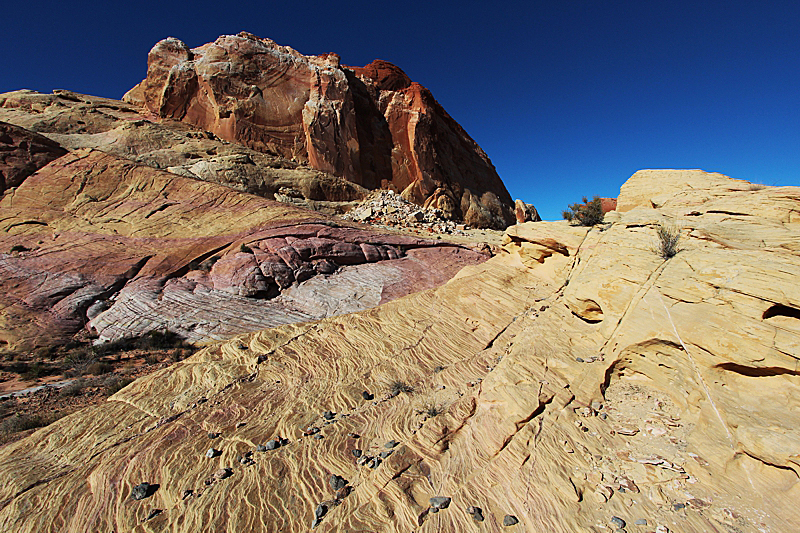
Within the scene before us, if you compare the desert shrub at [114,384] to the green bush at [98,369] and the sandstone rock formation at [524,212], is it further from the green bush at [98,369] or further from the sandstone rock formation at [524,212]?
the sandstone rock formation at [524,212]

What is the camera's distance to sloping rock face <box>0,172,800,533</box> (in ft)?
11.8

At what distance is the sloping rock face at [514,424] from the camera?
360 centimetres

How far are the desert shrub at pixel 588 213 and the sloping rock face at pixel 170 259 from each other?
23.8 feet

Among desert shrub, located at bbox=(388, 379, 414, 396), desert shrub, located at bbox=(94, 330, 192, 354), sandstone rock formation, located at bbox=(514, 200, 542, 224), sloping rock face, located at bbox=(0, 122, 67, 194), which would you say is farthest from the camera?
sandstone rock formation, located at bbox=(514, 200, 542, 224)

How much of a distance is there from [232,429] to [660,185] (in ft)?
37.5

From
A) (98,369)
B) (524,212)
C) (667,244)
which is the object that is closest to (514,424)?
(667,244)

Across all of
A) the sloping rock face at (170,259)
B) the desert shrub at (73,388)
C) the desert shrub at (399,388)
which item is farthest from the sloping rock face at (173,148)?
the desert shrub at (399,388)

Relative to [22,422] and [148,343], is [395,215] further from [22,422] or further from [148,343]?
[22,422]

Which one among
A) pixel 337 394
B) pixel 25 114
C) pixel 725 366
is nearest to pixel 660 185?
pixel 725 366

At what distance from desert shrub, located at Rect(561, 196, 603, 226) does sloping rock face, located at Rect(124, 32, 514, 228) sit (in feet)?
80.5

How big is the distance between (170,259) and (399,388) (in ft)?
41.4

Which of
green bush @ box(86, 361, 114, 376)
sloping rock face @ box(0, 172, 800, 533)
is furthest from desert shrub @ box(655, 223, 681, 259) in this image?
green bush @ box(86, 361, 114, 376)

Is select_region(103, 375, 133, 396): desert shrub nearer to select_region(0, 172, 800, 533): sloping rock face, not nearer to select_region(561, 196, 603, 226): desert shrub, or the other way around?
select_region(0, 172, 800, 533): sloping rock face

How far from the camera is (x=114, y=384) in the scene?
8102 millimetres
